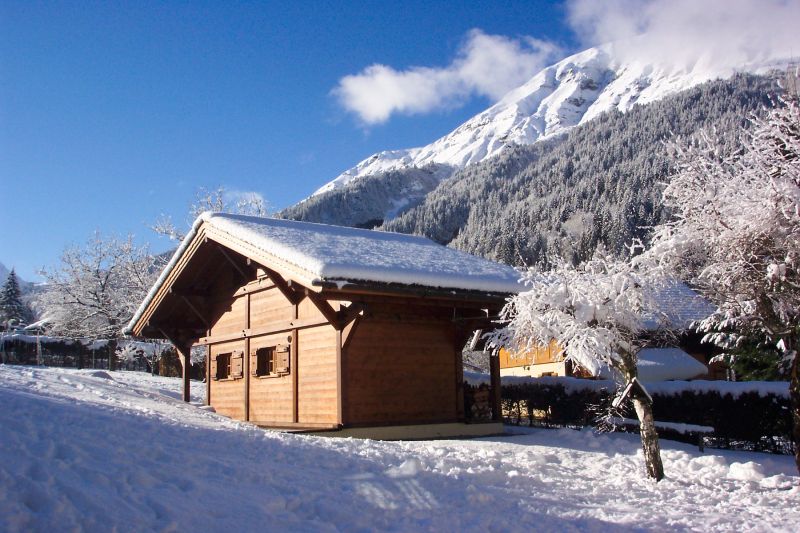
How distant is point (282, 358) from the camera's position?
52.3 ft

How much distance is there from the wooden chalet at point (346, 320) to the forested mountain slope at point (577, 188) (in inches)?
2155

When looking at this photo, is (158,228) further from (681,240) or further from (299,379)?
(681,240)

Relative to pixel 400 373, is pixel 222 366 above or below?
below

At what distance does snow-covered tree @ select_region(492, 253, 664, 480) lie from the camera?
9836 mm

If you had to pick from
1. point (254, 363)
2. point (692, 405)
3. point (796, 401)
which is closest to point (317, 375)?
point (254, 363)

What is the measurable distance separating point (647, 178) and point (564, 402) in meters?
78.6

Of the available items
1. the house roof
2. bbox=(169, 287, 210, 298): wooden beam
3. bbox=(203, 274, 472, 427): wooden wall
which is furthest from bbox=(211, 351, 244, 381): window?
the house roof

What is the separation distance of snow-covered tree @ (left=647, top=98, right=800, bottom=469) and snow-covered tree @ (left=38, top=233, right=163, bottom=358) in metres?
32.2

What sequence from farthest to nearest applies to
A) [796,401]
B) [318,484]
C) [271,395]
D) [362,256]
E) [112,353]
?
[112,353], [271,395], [362,256], [796,401], [318,484]

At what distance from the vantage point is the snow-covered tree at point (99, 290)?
1479 inches

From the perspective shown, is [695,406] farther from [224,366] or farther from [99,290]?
[99,290]

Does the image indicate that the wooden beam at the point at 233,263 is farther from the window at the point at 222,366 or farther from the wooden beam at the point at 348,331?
the wooden beam at the point at 348,331

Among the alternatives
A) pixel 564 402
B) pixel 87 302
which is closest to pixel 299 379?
pixel 564 402

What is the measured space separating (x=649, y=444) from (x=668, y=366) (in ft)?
55.8
